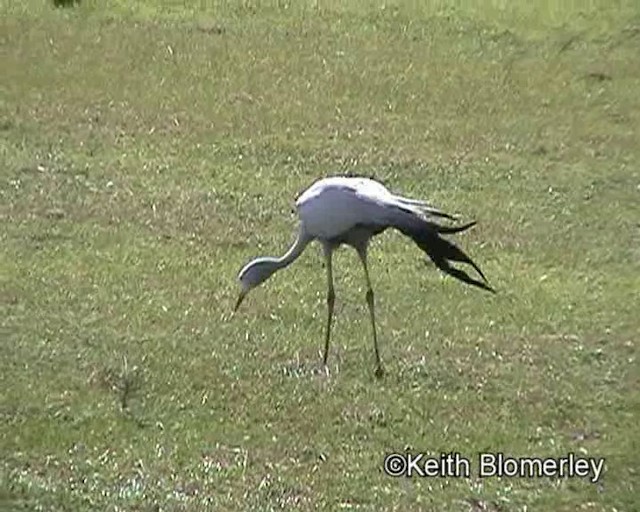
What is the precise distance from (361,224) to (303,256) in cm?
233

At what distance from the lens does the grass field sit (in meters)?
6.60

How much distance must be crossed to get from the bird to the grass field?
1.63 ft

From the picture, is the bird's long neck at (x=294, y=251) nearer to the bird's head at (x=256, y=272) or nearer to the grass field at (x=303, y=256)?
the bird's head at (x=256, y=272)

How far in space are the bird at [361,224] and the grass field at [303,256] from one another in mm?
498

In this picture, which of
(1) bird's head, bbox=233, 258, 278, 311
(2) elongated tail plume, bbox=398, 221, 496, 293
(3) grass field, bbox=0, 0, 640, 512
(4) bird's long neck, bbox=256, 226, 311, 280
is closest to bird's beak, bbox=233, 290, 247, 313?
(1) bird's head, bbox=233, 258, 278, 311

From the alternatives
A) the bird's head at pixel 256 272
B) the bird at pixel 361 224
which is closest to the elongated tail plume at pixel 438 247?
the bird at pixel 361 224

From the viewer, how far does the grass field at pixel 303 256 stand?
660cm

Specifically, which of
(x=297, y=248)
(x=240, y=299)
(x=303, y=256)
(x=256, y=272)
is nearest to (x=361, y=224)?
(x=297, y=248)

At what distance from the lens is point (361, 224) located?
7.17 m

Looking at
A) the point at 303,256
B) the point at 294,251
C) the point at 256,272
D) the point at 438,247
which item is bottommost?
the point at 303,256

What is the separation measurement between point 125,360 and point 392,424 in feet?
4.87

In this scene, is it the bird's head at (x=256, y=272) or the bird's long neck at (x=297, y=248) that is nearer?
the bird's long neck at (x=297, y=248)

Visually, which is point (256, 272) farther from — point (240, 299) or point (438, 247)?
point (438, 247)

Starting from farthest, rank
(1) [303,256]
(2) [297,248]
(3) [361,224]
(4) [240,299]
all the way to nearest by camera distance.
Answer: (1) [303,256]
(4) [240,299]
(2) [297,248]
(3) [361,224]
